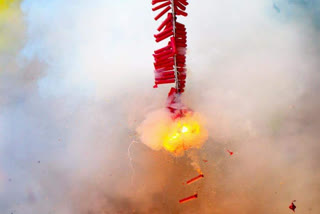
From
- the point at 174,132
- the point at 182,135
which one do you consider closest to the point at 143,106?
the point at 174,132

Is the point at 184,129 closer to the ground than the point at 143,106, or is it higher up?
closer to the ground

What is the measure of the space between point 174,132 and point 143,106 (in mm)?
1728

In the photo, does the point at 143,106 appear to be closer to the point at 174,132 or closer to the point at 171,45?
the point at 174,132

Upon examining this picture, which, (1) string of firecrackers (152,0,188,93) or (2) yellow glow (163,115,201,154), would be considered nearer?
(1) string of firecrackers (152,0,188,93)

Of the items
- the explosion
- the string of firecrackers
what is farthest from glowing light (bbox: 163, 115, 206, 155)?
the string of firecrackers

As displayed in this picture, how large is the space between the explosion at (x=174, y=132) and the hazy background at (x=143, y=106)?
10.6 inches

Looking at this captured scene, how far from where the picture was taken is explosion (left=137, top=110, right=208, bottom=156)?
26.3ft

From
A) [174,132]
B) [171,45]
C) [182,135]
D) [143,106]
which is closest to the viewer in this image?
[171,45]

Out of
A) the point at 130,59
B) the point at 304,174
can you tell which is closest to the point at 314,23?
the point at 304,174

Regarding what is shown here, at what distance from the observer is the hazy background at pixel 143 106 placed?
26.0 ft

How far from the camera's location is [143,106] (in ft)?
30.1

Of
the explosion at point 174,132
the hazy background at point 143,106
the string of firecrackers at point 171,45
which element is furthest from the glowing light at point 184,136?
the string of firecrackers at point 171,45

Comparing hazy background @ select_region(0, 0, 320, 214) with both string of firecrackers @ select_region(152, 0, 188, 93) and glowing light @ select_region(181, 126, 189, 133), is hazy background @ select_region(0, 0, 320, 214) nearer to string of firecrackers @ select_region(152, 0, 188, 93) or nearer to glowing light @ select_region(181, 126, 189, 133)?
glowing light @ select_region(181, 126, 189, 133)

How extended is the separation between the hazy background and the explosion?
268mm
